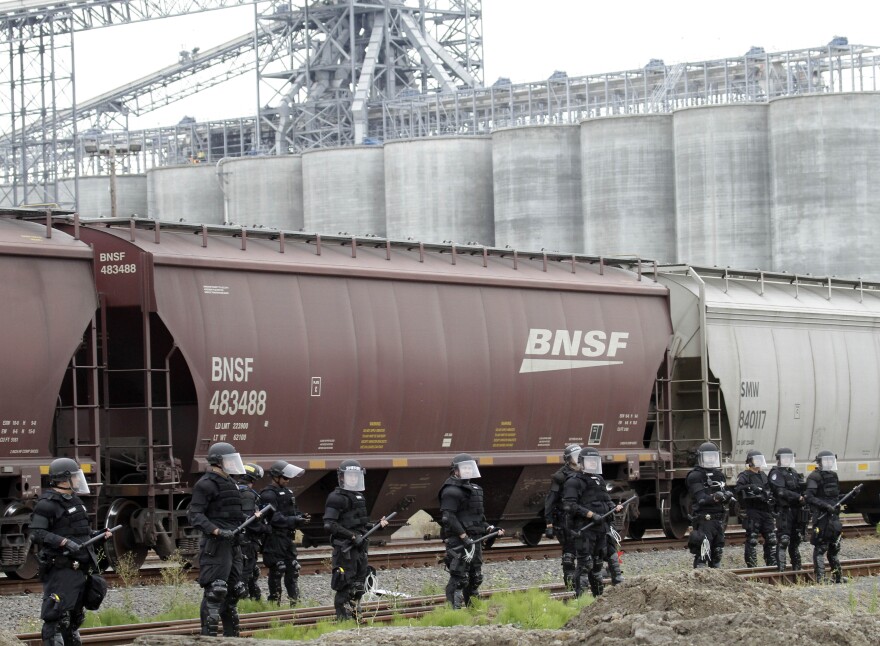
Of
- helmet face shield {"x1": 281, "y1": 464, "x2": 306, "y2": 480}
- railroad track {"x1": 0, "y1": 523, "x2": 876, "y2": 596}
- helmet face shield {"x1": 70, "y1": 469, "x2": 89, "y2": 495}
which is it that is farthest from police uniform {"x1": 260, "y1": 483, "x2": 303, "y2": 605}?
helmet face shield {"x1": 70, "y1": 469, "x2": 89, "y2": 495}

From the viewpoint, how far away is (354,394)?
18.4 m

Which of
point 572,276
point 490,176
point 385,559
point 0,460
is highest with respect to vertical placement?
point 490,176

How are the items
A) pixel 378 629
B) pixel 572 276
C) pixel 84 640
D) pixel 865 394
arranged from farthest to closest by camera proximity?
pixel 865 394 < pixel 572 276 < pixel 84 640 < pixel 378 629

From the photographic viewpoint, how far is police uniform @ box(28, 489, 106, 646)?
11.2 meters

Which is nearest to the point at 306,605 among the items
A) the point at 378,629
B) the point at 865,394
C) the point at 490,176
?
the point at 378,629

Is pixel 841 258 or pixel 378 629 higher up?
pixel 841 258

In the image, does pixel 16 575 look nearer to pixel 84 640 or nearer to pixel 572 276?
pixel 84 640

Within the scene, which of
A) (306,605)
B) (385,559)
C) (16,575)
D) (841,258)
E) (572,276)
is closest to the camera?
(306,605)

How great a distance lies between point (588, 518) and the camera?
51.4ft

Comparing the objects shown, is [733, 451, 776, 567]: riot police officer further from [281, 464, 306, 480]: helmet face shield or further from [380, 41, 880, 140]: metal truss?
[380, 41, 880, 140]: metal truss

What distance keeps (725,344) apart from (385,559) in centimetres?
669

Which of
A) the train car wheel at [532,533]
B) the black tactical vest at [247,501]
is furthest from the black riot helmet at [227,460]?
the train car wheel at [532,533]

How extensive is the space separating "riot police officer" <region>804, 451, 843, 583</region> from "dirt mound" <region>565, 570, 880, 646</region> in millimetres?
6151

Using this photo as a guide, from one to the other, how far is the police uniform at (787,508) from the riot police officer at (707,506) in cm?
150
